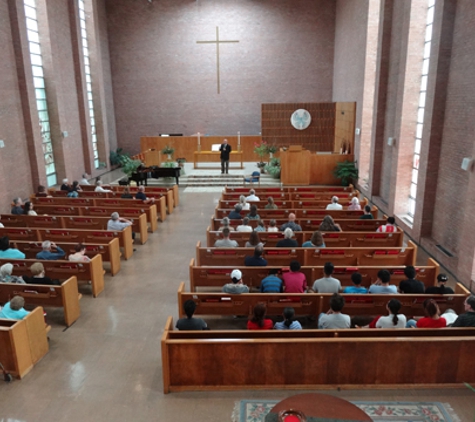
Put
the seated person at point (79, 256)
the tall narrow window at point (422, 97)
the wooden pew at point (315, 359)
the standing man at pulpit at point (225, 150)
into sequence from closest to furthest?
1. the wooden pew at point (315, 359)
2. the seated person at point (79, 256)
3. the tall narrow window at point (422, 97)
4. the standing man at pulpit at point (225, 150)

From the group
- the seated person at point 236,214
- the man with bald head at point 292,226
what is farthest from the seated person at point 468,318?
the seated person at point 236,214

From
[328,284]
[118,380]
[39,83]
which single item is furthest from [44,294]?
[39,83]

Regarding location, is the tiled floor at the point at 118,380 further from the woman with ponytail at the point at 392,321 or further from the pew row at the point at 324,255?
the pew row at the point at 324,255

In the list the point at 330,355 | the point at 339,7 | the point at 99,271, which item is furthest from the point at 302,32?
the point at 330,355

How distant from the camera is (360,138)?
16.4 meters

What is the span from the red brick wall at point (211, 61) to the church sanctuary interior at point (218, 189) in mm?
101

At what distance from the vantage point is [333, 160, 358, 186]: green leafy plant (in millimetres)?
16536

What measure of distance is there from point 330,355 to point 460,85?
23.0ft

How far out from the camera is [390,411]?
456cm

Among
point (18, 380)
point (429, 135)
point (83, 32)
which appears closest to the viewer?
point (18, 380)

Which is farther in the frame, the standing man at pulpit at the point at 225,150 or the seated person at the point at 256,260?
the standing man at pulpit at the point at 225,150

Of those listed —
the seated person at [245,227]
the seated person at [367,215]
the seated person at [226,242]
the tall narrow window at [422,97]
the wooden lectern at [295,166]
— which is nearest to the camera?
the seated person at [226,242]

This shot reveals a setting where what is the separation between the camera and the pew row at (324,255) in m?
7.92

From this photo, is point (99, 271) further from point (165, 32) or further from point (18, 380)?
point (165, 32)
